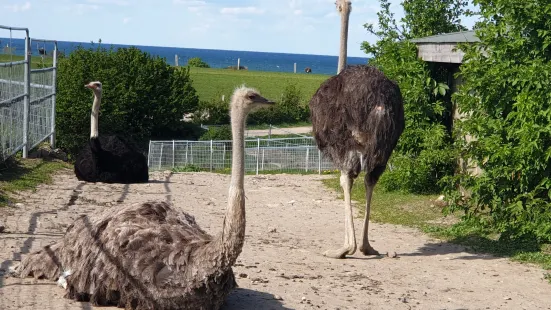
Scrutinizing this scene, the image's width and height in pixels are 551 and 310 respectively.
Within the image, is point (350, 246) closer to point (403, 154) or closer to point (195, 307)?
point (195, 307)

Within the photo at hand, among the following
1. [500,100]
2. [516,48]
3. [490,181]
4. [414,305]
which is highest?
[516,48]

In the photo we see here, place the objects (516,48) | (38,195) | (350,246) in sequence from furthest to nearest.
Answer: (38,195)
(516,48)
(350,246)

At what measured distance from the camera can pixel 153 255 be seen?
5.55 metres

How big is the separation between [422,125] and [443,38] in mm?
1351

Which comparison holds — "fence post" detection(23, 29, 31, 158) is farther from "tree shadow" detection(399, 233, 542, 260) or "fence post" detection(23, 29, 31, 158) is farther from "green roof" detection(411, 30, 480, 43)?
"tree shadow" detection(399, 233, 542, 260)

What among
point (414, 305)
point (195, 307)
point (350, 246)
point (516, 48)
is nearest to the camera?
point (195, 307)

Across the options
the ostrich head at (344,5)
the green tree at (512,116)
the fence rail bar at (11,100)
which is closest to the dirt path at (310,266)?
the green tree at (512,116)

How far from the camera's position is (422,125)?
43.0 ft

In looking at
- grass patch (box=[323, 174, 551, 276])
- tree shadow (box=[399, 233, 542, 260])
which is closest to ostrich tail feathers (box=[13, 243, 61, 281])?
tree shadow (box=[399, 233, 542, 260])

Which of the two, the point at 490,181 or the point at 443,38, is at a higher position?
the point at 443,38

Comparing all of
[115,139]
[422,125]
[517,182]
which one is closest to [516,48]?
[517,182]

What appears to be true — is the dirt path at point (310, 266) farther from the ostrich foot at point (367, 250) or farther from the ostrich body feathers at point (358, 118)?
the ostrich body feathers at point (358, 118)

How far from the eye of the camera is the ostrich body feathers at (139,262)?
5350 mm

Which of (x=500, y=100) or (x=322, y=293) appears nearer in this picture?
(x=322, y=293)
